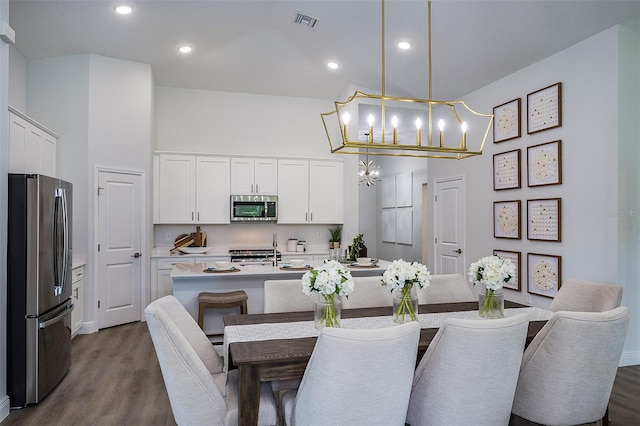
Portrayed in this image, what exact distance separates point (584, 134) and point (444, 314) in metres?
2.48

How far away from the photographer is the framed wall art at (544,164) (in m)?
4.21

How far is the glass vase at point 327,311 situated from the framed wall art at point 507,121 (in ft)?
11.6

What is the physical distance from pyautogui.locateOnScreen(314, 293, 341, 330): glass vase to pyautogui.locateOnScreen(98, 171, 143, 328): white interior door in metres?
3.78

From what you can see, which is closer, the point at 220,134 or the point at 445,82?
the point at 445,82

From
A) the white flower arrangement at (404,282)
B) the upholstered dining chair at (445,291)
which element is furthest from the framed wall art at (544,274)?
the white flower arrangement at (404,282)

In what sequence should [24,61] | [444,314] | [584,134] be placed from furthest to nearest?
[24,61] → [584,134] → [444,314]

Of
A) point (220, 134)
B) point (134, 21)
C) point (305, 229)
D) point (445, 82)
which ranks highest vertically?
point (134, 21)

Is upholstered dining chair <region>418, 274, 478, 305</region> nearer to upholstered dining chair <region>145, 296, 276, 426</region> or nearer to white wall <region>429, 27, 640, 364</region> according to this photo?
white wall <region>429, 27, 640, 364</region>

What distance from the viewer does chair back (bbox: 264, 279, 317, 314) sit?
2865 millimetres

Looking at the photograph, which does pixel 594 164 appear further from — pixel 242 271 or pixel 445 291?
pixel 242 271

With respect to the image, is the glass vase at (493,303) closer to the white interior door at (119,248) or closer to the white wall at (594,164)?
the white wall at (594,164)

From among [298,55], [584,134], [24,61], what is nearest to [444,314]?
[584,134]

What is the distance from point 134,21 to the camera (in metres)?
4.50

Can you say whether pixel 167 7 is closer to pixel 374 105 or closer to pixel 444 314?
pixel 374 105
